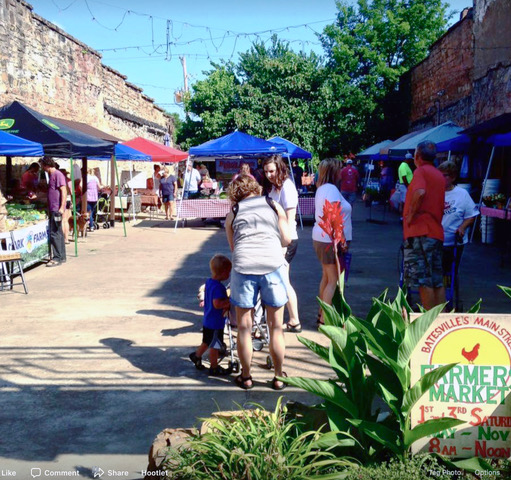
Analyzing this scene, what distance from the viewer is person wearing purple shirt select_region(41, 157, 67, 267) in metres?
11.7

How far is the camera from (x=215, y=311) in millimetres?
5551

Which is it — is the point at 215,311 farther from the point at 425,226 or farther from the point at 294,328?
the point at 425,226

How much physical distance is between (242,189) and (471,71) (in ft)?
53.6

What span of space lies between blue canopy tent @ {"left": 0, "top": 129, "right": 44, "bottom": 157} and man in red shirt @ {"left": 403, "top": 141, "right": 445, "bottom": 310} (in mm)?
7310

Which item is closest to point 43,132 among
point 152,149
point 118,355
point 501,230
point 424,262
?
point 118,355

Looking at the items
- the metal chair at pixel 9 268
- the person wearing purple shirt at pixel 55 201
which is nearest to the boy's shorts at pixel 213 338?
the metal chair at pixel 9 268

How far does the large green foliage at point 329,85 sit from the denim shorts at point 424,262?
910 inches

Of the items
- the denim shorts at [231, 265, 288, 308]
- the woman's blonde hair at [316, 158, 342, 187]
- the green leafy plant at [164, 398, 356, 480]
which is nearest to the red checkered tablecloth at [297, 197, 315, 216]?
the woman's blonde hair at [316, 158, 342, 187]

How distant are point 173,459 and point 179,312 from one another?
4902mm

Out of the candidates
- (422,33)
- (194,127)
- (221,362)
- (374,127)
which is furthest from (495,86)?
(422,33)

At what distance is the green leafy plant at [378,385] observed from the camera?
9.93 feet

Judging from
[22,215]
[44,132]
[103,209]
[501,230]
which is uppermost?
[44,132]

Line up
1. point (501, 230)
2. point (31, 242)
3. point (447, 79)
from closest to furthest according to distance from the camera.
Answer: point (31, 242) < point (501, 230) < point (447, 79)

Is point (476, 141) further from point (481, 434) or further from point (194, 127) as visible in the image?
point (194, 127)
